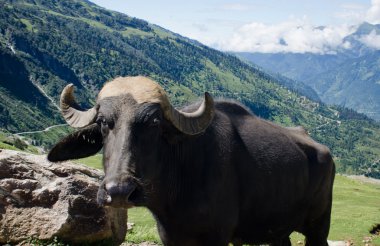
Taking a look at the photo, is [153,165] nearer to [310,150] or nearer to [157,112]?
[157,112]

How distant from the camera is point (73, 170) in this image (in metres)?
13.3

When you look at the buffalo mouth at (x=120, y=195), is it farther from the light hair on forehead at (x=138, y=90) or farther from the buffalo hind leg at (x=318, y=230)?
the buffalo hind leg at (x=318, y=230)

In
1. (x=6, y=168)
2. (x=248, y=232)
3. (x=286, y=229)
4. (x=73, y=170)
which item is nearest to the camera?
(x=248, y=232)

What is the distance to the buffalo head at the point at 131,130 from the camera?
6180 mm

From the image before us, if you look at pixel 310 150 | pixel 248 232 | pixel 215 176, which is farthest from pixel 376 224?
pixel 215 176

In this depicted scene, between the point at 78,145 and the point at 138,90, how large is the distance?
6.08 feet

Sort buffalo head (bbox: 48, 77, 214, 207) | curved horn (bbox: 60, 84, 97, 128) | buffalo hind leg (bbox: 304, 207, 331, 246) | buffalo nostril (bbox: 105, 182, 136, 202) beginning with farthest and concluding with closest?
buffalo hind leg (bbox: 304, 207, 331, 246) < curved horn (bbox: 60, 84, 97, 128) < buffalo head (bbox: 48, 77, 214, 207) < buffalo nostril (bbox: 105, 182, 136, 202)

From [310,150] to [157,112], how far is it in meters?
4.88

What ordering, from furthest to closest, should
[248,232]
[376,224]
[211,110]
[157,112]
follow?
[376,224] < [248,232] < [211,110] < [157,112]

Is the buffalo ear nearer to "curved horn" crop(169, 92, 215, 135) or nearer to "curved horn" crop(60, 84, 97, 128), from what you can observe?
"curved horn" crop(60, 84, 97, 128)

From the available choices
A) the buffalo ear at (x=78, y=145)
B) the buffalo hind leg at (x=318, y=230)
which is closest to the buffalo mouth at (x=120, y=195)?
the buffalo ear at (x=78, y=145)

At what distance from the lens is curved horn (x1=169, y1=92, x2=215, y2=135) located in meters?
7.12

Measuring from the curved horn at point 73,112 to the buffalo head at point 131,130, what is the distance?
0.02 meters

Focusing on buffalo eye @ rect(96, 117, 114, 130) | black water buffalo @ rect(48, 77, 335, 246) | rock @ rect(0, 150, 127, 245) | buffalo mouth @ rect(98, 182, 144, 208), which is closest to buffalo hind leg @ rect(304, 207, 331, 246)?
black water buffalo @ rect(48, 77, 335, 246)
